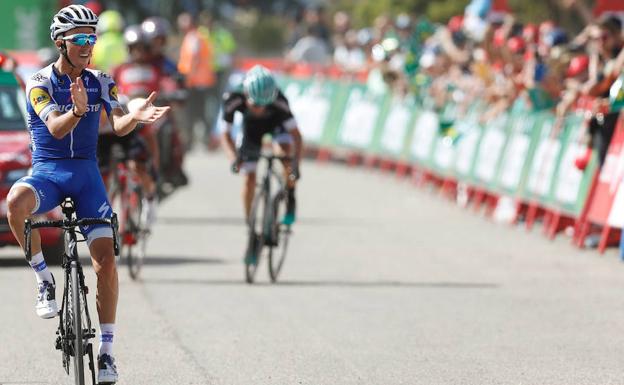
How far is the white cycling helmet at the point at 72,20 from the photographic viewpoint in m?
8.70

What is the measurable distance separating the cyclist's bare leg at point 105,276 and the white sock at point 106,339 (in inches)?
1.6

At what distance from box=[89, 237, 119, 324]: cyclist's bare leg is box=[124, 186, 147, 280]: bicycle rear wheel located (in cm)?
562

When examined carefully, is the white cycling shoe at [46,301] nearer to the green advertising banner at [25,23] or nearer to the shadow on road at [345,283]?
the shadow on road at [345,283]

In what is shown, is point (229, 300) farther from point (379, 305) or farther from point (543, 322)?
point (543, 322)

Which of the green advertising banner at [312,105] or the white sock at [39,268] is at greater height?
the white sock at [39,268]

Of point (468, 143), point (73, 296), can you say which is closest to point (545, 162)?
point (468, 143)

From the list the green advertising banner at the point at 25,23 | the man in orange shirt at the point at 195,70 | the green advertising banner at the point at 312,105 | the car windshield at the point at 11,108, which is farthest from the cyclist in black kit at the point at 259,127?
the green advertising banner at the point at 25,23

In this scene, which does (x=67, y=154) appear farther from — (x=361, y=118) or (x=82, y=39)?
(x=361, y=118)

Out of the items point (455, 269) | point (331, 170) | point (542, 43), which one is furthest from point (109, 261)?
point (331, 170)

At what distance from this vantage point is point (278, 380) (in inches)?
382

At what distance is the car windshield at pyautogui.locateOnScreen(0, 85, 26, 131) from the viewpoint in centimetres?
1555

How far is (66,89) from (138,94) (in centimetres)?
818

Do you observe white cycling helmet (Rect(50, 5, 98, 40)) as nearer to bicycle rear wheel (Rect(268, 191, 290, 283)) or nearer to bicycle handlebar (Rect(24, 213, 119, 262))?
bicycle handlebar (Rect(24, 213, 119, 262))

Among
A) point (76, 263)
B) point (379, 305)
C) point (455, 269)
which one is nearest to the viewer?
point (76, 263)
